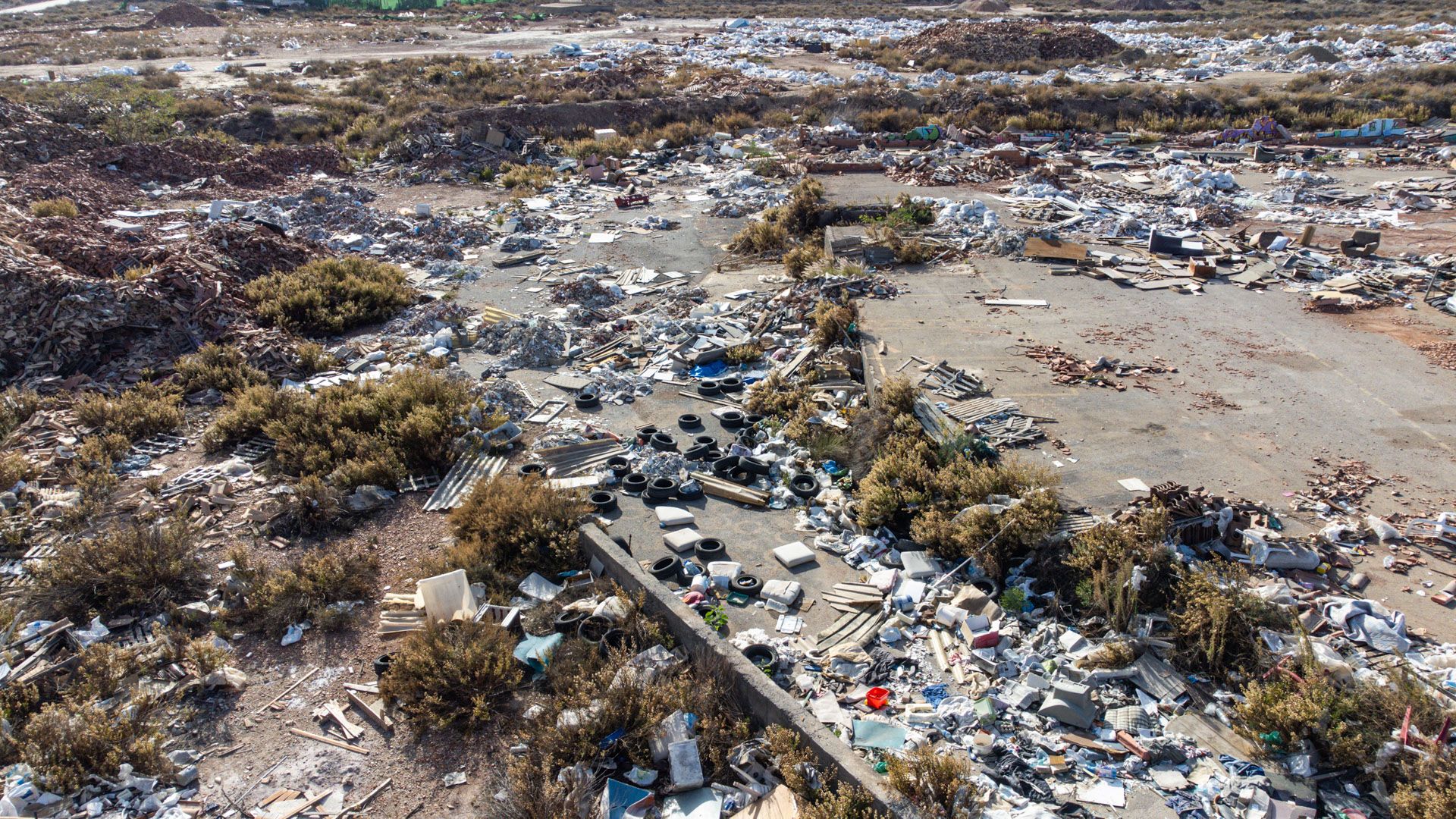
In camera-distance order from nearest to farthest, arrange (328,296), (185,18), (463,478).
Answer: (463,478) < (328,296) < (185,18)

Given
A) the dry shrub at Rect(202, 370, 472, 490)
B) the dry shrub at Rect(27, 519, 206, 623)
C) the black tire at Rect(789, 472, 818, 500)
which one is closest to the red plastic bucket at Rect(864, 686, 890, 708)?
the black tire at Rect(789, 472, 818, 500)

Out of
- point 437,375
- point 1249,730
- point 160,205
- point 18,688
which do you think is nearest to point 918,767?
point 1249,730

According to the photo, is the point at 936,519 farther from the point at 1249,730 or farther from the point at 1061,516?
the point at 1249,730

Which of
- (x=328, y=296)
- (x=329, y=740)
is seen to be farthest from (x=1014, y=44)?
(x=329, y=740)

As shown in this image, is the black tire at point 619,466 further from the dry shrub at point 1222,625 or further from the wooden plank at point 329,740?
the dry shrub at point 1222,625

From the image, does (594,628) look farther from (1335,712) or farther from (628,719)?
(1335,712)

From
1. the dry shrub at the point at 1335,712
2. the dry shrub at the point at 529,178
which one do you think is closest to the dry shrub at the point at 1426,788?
the dry shrub at the point at 1335,712

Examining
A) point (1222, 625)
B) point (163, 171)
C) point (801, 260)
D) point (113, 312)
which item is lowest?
point (1222, 625)
